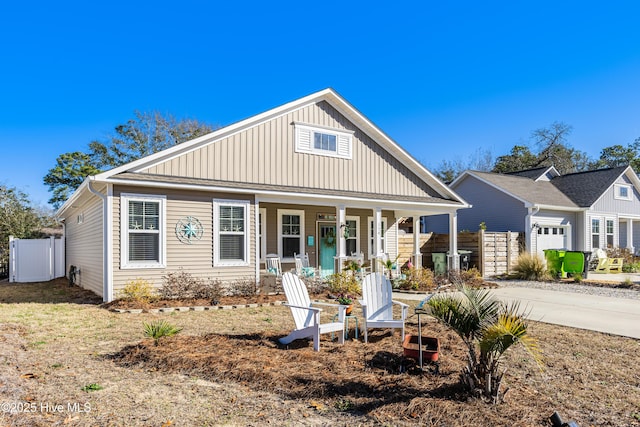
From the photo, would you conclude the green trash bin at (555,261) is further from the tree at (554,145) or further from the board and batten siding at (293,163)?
the tree at (554,145)

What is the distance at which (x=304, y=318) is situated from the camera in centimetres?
639

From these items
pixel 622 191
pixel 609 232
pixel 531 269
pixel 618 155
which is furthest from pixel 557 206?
pixel 618 155

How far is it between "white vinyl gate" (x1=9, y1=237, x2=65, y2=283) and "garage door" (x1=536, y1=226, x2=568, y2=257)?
20989 mm

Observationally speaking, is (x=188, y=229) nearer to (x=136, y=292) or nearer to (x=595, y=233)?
(x=136, y=292)

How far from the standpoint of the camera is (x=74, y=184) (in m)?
33.4

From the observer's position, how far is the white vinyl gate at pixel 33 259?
17469 mm

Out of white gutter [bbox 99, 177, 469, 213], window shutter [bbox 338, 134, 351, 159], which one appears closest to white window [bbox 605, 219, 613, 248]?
white gutter [bbox 99, 177, 469, 213]

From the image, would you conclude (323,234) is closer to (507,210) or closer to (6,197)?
(507,210)

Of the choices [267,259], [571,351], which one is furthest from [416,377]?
[267,259]

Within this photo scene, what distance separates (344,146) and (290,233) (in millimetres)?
3297

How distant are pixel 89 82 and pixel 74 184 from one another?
1171 centimetres

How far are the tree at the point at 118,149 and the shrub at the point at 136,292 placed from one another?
82.3 feet

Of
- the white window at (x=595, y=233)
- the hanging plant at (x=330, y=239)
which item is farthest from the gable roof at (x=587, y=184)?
the hanging plant at (x=330, y=239)

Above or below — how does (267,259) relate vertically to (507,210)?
below
